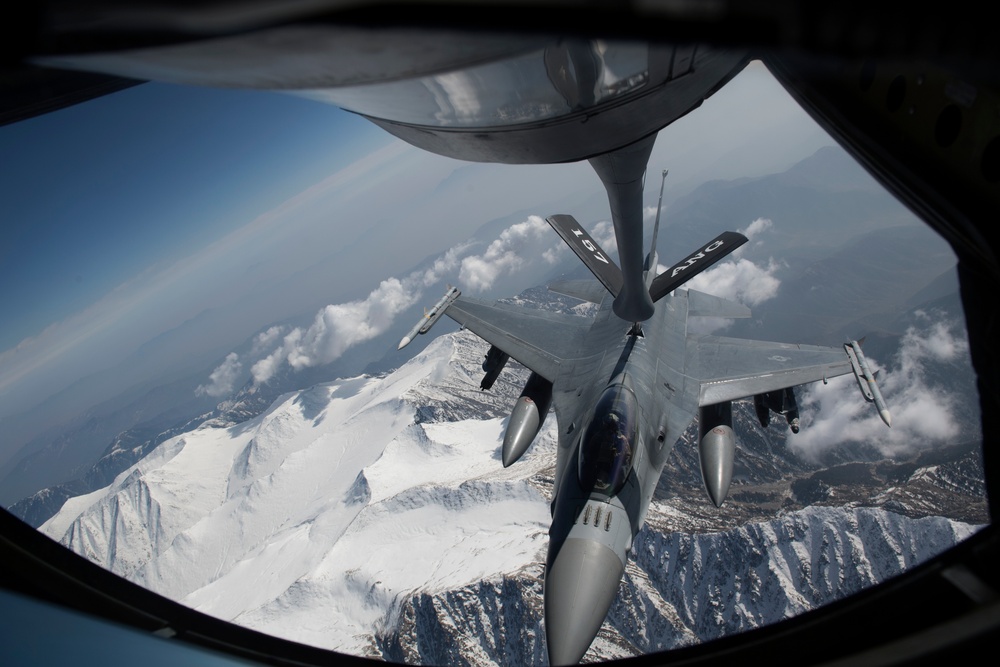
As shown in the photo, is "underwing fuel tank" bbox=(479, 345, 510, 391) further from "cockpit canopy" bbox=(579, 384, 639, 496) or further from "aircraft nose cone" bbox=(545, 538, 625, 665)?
"aircraft nose cone" bbox=(545, 538, 625, 665)

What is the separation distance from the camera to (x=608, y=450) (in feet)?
28.3

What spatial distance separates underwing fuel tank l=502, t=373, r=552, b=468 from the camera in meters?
12.5

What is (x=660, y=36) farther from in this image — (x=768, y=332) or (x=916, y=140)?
(x=768, y=332)

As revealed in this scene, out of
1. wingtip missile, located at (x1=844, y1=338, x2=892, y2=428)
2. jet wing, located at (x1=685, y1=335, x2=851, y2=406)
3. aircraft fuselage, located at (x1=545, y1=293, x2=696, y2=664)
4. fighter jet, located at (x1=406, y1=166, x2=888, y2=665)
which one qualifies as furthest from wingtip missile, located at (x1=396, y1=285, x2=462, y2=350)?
wingtip missile, located at (x1=844, y1=338, x2=892, y2=428)

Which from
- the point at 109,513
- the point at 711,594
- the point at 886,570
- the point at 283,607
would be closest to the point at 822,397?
the point at 886,570

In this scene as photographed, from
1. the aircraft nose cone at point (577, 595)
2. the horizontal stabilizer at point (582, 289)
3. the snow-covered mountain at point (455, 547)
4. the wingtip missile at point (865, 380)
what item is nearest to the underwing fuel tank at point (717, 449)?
the wingtip missile at point (865, 380)

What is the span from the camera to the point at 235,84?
4.77ft

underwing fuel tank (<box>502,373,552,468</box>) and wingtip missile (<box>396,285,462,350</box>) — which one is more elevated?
wingtip missile (<box>396,285,462,350</box>)

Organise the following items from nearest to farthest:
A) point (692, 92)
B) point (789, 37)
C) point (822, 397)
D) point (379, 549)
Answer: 1. point (789, 37)
2. point (692, 92)
3. point (379, 549)
4. point (822, 397)

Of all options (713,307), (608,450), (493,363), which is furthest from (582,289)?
(608,450)

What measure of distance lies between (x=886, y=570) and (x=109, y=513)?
148838 millimetres

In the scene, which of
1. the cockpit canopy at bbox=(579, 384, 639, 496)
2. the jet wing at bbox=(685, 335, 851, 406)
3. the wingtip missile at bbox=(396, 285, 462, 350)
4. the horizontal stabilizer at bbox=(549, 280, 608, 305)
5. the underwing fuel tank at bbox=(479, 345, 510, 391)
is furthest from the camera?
the horizontal stabilizer at bbox=(549, 280, 608, 305)

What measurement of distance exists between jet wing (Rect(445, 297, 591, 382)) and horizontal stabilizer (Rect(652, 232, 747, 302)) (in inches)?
109

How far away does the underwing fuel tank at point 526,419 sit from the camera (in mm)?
12500
